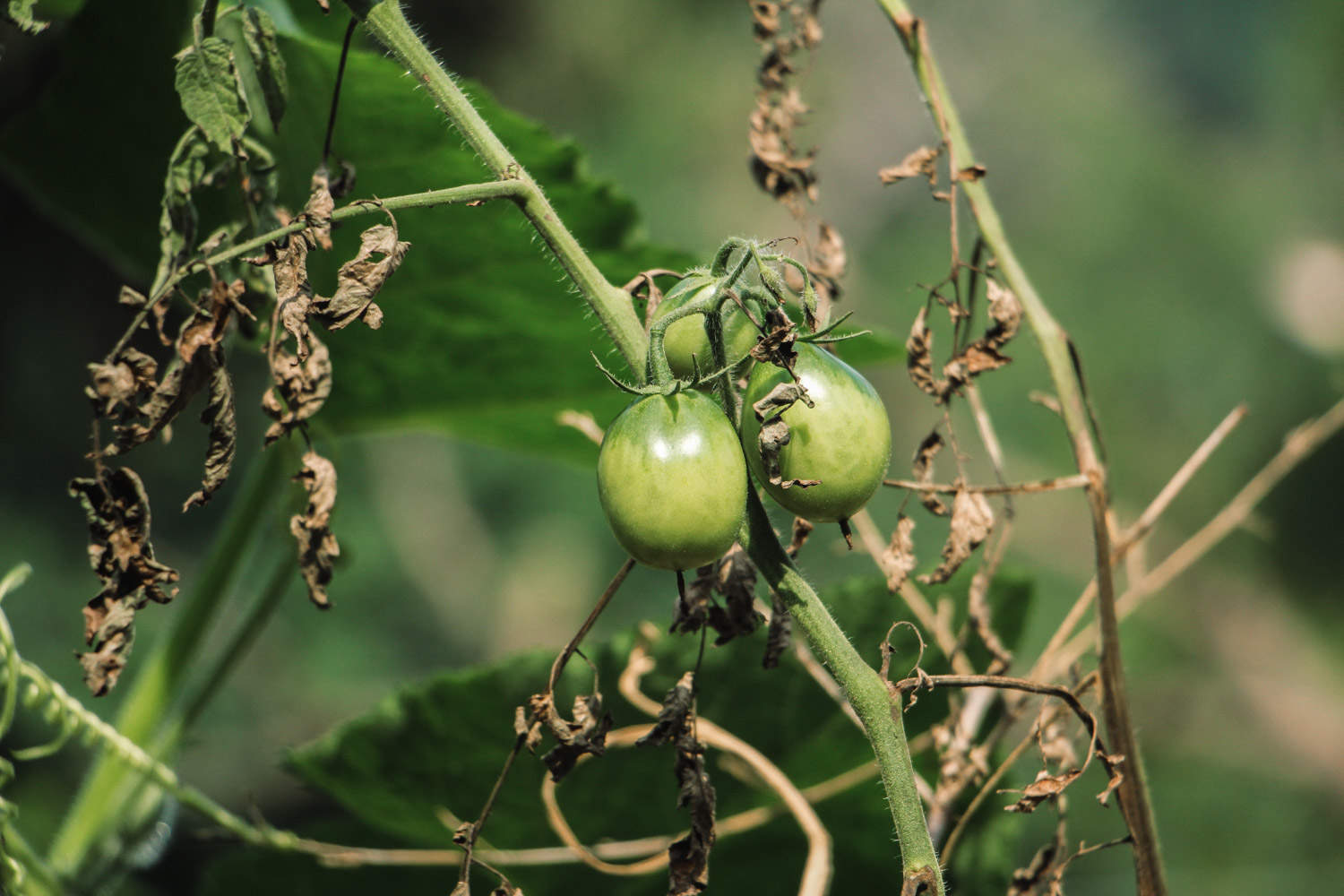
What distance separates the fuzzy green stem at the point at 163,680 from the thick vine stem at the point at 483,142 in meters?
0.52

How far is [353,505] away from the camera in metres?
4.37

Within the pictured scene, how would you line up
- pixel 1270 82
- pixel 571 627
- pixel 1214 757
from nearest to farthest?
pixel 571 627 < pixel 1214 757 < pixel 1270 82

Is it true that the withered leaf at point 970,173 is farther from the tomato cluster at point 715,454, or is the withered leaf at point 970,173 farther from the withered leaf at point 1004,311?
the tomato cluster at point 715,454

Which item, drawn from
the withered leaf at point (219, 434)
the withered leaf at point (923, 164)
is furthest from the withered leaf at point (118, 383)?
the withered leaf at point (923, 164)

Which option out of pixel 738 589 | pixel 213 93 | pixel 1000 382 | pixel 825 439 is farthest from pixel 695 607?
pixel 1000 382

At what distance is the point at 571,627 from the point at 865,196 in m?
3.62

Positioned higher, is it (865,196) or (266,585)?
(865,196)

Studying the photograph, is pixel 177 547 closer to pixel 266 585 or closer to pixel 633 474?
pixel 266 585

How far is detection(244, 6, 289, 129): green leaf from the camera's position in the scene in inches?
24.2

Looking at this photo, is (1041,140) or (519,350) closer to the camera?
(519,350)

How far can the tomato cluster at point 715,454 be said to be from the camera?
0.50m

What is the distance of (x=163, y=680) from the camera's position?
0.98m

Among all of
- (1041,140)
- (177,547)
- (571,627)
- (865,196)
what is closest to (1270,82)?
(1041,140)

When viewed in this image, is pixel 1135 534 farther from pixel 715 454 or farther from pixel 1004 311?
pixel 715 454
